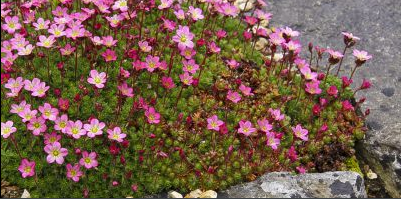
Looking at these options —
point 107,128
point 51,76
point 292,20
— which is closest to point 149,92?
point 107,128

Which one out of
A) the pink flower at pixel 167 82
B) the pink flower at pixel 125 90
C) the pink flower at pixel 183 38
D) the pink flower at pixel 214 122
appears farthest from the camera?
the pink flower at pixel 183 38

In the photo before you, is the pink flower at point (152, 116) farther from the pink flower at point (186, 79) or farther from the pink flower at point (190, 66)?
the pink flower at point (190, 66)

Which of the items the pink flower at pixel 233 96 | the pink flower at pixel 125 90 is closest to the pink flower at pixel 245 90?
the pink flower at pixel 233 96

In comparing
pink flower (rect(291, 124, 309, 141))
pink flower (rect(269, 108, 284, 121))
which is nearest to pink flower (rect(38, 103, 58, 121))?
pink flower (rect(269, 108, 284, 121))

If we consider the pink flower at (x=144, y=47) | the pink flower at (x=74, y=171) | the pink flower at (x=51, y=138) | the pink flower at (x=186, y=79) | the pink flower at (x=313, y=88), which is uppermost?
the pink flower at (x=144, y=47)

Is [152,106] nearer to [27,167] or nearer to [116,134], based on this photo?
[116,134]

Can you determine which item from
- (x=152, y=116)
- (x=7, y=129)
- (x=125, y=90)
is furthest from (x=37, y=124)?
(x=152, y=116)
